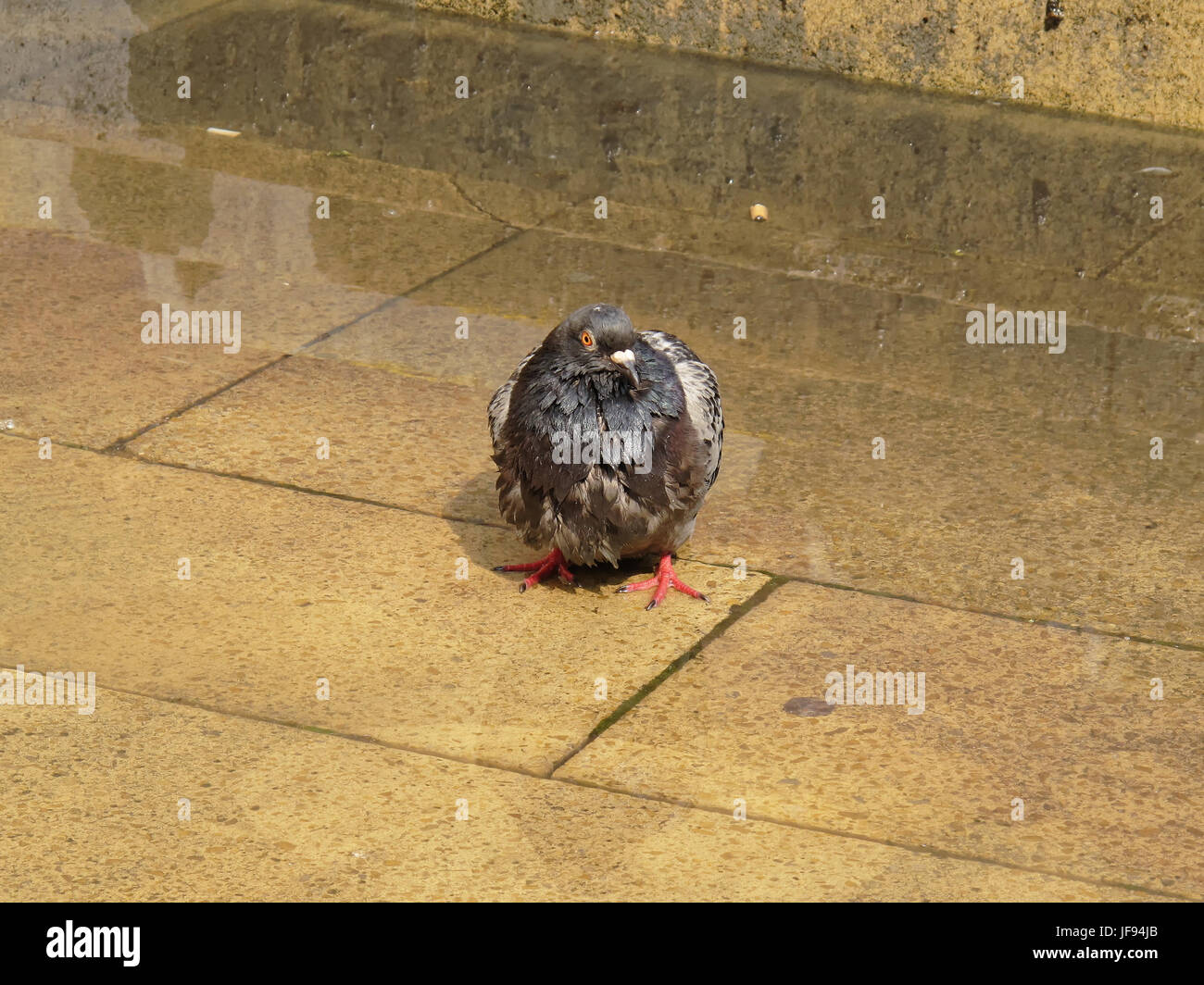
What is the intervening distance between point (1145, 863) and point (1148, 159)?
6186mm

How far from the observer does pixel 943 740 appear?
486 centimetres

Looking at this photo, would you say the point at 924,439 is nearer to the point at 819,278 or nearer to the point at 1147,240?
the point at 819,278

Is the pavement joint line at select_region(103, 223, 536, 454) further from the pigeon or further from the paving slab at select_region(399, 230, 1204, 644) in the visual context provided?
the pigeon

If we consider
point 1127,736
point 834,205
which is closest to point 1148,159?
point 834,205

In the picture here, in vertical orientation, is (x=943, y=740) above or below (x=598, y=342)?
below

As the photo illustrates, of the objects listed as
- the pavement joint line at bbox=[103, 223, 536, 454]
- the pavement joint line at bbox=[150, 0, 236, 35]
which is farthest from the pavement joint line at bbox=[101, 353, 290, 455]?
the pavement joint line at bbox=[150, 0, 236, 35]

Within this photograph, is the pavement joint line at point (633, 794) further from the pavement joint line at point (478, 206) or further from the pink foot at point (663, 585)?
the pavement joint line at point (478, 206)

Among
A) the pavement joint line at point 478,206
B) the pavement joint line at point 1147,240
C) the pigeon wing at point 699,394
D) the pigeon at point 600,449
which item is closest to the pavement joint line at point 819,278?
the pavement joint line at point 1147,240

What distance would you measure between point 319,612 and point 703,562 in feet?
4.51

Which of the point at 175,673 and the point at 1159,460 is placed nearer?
the point at 175,673

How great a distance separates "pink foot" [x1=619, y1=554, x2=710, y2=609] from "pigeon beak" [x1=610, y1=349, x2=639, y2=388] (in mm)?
688

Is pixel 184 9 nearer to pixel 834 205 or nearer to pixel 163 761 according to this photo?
pixel 834 205

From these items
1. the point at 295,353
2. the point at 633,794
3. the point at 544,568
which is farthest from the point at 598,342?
the point at 295,353

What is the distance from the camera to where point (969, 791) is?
4605mm
